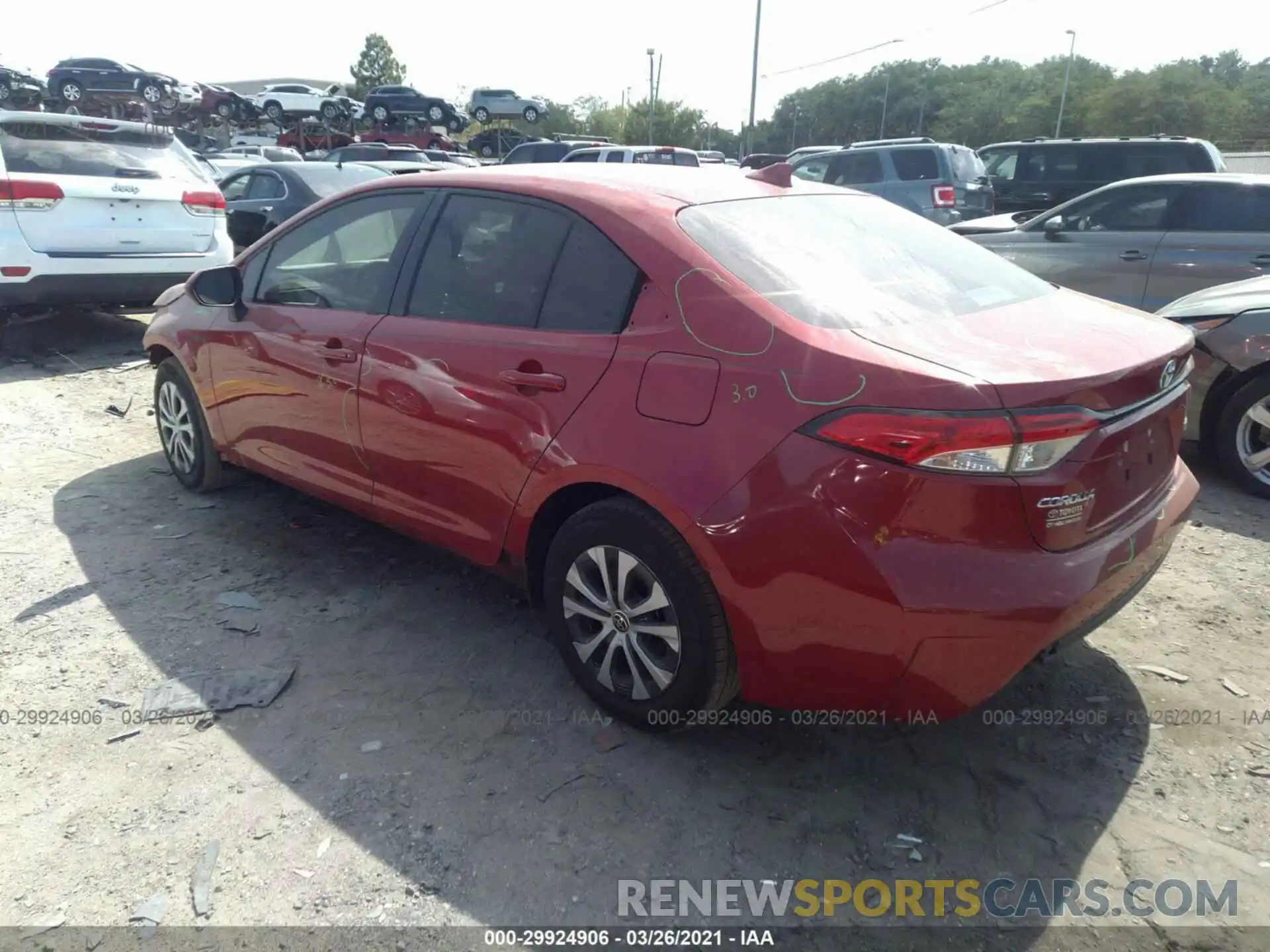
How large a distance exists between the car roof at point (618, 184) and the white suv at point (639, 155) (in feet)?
39.6

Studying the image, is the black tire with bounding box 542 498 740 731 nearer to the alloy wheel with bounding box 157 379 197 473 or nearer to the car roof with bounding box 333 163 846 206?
the car roof with bounding box 333 163 846 206

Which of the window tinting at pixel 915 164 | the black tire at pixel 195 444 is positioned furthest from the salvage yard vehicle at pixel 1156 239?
the black tire at pixel 195 444

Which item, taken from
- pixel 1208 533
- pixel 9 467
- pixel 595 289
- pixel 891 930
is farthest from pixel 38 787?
pixel 1208 533

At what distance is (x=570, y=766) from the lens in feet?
8.89

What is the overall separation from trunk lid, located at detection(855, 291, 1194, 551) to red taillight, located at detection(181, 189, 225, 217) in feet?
23.9

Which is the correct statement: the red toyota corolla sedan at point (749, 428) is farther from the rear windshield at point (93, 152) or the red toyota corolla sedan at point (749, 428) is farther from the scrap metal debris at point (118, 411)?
the rear windshield at point (93, 152)

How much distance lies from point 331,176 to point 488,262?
8.05m

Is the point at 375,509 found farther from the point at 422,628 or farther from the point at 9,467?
the point at 9,467

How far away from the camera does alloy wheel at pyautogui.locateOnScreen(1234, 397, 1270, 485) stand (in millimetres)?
4625

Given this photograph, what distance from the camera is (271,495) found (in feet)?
15.8

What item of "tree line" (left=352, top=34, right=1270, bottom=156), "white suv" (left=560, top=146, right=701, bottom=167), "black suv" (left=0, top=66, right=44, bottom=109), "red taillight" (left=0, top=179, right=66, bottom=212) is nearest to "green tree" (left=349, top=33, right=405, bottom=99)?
"tree line" (left=352, top=34, right=1270, bottom=156)

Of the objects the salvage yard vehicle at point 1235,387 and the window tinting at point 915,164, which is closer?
the salvage yard vehicle at point 1235,387

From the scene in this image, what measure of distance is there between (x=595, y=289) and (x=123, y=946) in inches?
83.2

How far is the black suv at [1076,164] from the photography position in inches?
467
